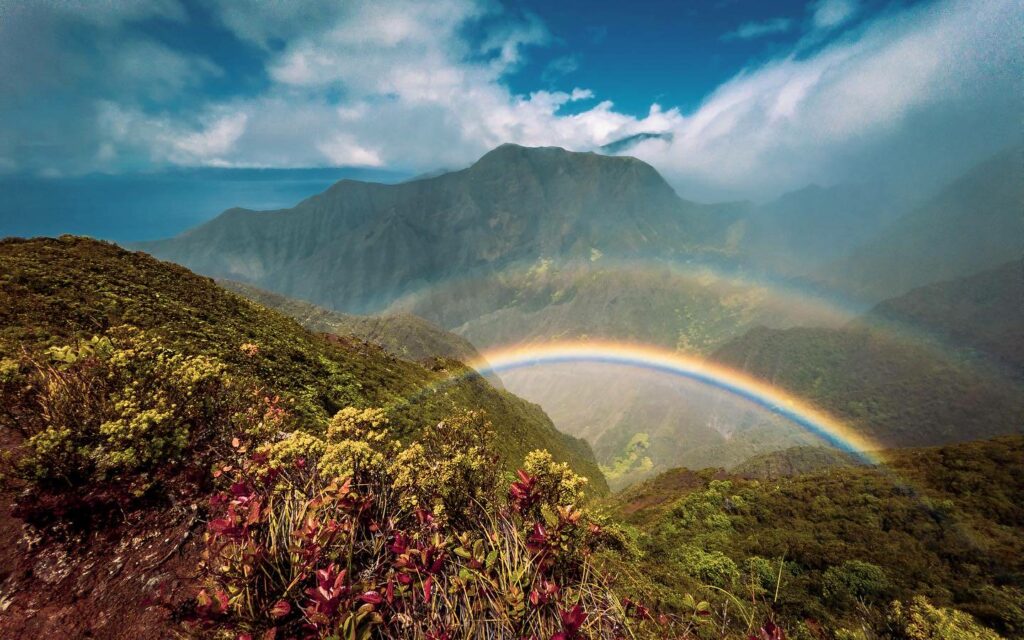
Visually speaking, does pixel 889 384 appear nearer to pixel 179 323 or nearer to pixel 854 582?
pixel 854 582

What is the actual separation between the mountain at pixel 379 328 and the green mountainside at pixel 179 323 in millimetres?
76490

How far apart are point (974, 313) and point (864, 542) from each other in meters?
233

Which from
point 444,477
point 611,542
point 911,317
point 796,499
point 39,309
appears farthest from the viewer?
point 911,317

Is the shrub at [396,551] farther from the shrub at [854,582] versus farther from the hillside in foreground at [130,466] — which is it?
the shrub at [854,582]

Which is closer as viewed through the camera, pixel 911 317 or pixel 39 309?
pixel 39 309

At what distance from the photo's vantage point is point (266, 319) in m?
18.1

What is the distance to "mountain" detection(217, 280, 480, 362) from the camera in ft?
333

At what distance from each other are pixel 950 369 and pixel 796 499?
16831 cm

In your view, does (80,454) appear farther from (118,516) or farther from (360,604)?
(360,604)

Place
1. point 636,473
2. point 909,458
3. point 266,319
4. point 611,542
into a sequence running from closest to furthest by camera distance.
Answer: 1. point 611,542
2. point 266,319
3. point 909,458
4. point 636,473

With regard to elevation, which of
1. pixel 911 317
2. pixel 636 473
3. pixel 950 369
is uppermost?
pixel 911 317

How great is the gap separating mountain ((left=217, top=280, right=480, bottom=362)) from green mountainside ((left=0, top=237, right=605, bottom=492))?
7649 cm

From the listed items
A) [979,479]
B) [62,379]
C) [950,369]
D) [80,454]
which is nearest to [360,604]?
[80,454]

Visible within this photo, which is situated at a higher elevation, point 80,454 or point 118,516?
point 80,454
